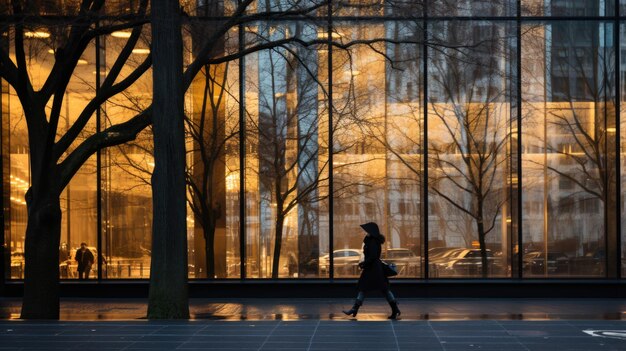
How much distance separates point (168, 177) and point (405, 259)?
8.19 metres

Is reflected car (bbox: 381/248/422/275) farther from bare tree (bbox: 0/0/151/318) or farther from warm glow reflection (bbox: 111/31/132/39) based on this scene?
warm glow reflection (bbox: 111/31/132/39)

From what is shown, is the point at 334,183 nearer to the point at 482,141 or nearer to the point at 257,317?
the point at 482,141

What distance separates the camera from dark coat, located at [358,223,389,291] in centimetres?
1555

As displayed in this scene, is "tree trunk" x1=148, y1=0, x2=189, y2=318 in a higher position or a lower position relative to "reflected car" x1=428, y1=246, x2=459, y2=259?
higher

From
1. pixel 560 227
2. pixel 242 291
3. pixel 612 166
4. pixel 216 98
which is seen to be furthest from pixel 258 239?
pixel 612 166

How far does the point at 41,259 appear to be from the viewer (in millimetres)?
16844

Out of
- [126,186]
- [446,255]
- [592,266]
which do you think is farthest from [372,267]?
[126,186]

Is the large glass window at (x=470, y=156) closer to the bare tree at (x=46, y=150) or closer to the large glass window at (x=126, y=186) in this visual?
the large glass window at (x=126, y=186)

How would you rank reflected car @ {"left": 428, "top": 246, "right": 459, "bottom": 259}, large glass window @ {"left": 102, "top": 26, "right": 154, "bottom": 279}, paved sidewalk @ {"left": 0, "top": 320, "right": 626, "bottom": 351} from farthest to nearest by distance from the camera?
large glass window @ {"left": 102, "top": 26, "right": 154, "bottom": 279} < reflected car @ {"left": 428, "top": 246, "right": 459, "bottom": 259} < paved sidewalk @ {"left": 0, "top": 320, "right": 626, "bottom": 351}

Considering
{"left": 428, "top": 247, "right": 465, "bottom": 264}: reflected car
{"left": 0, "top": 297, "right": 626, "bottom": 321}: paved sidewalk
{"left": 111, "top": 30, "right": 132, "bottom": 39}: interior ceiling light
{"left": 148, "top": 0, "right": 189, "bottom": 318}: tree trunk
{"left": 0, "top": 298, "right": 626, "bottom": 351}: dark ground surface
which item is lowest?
{"left": 0, "top": 297, "right": 626, "bottom": 321}: paved sidewalk

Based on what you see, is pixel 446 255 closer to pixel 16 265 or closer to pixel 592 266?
pixel 592 266

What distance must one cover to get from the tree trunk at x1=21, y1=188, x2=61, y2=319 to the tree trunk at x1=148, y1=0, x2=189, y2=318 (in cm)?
239

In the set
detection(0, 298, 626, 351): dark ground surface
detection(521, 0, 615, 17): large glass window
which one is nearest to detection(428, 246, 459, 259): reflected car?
detection(0, 298, 626, 351): dark ground surface

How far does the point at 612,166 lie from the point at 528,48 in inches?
135
